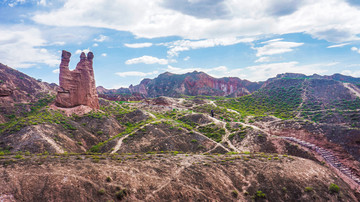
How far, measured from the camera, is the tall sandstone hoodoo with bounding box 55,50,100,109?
42.1 meters

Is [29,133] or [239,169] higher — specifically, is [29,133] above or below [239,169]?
above

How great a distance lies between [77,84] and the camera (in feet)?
144

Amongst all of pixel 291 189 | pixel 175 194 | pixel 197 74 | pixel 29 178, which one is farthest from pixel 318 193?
pixel 197 74

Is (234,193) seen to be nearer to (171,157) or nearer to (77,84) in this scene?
(171,157)

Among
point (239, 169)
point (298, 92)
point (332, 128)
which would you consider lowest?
point (239, 169)

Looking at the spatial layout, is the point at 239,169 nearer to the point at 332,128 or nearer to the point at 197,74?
the point at 332,128

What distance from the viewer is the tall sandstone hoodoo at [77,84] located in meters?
42.1

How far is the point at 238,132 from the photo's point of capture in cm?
3791

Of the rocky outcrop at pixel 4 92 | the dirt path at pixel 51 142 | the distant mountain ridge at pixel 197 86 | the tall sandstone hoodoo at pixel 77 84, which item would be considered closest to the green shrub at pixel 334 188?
the dirt path at pixel 51 142

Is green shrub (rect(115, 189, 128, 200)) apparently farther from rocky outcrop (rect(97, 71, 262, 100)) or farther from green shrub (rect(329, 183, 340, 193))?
rocky outcrop (rect(97, 71, 262, 100))

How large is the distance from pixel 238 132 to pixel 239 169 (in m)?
18.8

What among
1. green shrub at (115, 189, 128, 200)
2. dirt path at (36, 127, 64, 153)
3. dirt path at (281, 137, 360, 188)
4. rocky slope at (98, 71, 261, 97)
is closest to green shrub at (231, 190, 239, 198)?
green shrub at (115, 189, 128, 200)

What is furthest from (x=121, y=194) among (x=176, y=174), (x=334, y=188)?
(x=334, y=188)

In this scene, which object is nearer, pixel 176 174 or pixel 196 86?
pixel 176 174
